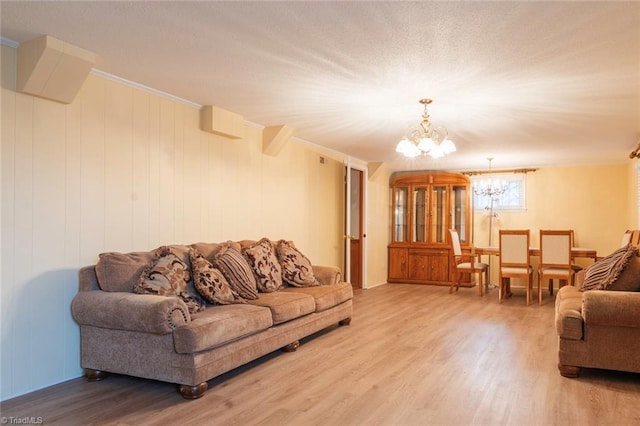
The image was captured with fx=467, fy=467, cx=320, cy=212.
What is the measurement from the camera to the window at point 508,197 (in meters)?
8.16

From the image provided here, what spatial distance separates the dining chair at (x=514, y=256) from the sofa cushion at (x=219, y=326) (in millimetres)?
4119

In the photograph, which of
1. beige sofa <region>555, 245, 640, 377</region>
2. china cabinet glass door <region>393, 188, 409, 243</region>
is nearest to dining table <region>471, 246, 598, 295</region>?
china cabinet glass door <region>393, 188, 409, 243</region>

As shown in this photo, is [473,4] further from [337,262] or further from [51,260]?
[337,262]

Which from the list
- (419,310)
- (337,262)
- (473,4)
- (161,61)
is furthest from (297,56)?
(337,262)

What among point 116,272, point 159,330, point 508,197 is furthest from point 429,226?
point 159,330

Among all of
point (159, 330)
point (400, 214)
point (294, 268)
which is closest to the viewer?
point (159, 330)

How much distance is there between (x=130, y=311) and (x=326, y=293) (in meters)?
1.95

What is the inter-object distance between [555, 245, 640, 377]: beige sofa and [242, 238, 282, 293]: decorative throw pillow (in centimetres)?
235

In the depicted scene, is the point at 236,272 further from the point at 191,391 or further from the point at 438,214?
the point at 438,214

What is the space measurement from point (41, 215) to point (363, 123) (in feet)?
10.2

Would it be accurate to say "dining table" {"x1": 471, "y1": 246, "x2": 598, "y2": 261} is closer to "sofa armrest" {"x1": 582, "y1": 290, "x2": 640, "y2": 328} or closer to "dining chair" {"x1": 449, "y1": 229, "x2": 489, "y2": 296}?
"dining chair" {"x1": 449, "y1": 229, "x2": 489, "y2": 296}

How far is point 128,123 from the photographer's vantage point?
143 inches

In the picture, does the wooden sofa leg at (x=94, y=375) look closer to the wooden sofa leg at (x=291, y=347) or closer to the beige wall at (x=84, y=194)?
the beige wall at (x=84, y=194)

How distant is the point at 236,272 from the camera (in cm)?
386
